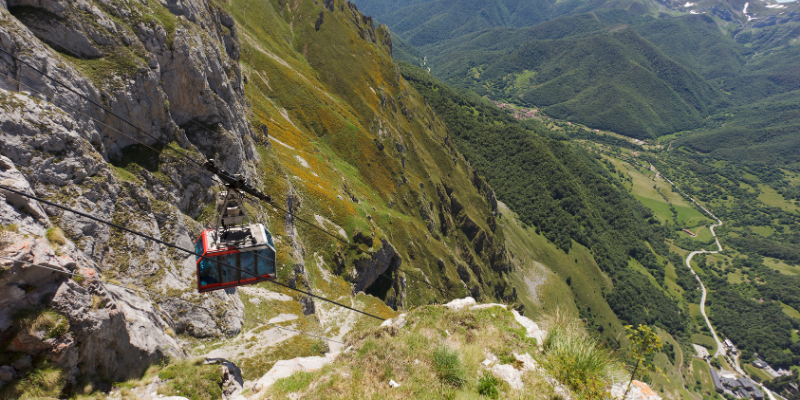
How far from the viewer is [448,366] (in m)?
11.8

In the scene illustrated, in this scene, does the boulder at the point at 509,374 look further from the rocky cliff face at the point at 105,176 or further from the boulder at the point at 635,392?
the rocky cliff face at the point at 105,176

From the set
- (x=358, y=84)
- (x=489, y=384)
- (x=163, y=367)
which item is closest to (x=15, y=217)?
(x=163, y=367)

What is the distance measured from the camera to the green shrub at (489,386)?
10805mm


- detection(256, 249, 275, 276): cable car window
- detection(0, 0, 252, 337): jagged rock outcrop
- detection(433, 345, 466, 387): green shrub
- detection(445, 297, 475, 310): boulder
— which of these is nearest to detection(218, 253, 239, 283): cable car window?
detection(256, 249, 275, 276): cable car window

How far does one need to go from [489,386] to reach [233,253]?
1329 centimetres

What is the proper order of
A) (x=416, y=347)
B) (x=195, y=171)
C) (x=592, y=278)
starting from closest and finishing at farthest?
(x=416, y=347), (x=195, y=171), (x=592, y=278)

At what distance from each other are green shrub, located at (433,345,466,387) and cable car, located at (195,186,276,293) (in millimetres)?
10173

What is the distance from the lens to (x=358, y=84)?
115312 millimetres

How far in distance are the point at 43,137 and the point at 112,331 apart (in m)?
13.0

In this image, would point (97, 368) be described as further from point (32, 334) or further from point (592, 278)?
point (592, 278)

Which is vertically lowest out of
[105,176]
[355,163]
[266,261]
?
[266,261]

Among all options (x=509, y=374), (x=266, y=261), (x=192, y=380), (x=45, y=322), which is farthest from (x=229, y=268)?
(x=509, y=374)

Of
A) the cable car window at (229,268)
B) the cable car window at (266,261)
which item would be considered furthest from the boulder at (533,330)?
the cable car window at (229,268)

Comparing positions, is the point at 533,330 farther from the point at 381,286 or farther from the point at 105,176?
the point at 381,286
